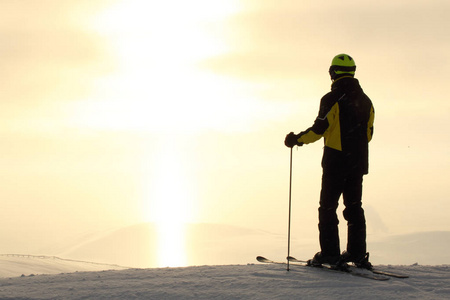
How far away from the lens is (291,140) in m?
8.20

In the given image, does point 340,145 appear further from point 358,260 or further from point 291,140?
point 358,260

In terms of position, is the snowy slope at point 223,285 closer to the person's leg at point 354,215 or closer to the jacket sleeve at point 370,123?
the person's leg at point 354,215

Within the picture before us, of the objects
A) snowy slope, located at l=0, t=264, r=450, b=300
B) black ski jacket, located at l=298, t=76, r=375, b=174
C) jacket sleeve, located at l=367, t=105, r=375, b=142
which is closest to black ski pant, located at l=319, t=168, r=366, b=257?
black ski jacket, located at l=298, t=76, r=375, b=174

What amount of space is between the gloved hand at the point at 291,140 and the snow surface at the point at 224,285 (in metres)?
1.76

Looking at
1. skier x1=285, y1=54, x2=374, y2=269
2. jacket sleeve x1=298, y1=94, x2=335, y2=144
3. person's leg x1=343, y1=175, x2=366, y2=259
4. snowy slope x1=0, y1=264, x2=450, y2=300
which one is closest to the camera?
snowy slope x1=0, y1=264, x2=450, y2=300

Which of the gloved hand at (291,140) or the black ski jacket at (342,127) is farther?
the gloved hand at (291,140)

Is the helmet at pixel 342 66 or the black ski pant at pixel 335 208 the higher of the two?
the helmet at pixel 342 66

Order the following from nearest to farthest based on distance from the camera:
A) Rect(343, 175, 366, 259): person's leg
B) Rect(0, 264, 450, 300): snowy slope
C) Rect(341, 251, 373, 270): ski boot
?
Rect(0, 264, 450, 300): snowy slope, Rect(343, 175, 366, 259): person's leg, Rect(341, 251, 373, 270): ski boot

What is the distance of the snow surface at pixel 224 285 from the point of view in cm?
662

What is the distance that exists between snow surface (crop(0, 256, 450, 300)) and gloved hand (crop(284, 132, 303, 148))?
1.76 metres

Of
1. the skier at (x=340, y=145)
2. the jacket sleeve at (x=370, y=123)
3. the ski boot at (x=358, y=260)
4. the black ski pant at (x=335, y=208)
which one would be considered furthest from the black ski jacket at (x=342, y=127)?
the ski boot at (x=358, y=260)

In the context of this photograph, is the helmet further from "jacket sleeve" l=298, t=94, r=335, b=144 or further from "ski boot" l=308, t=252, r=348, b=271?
"ski boot" l=308, t=252, r=348, b=271

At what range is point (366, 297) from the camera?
6.52m

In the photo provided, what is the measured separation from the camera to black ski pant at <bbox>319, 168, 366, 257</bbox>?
325 inches
